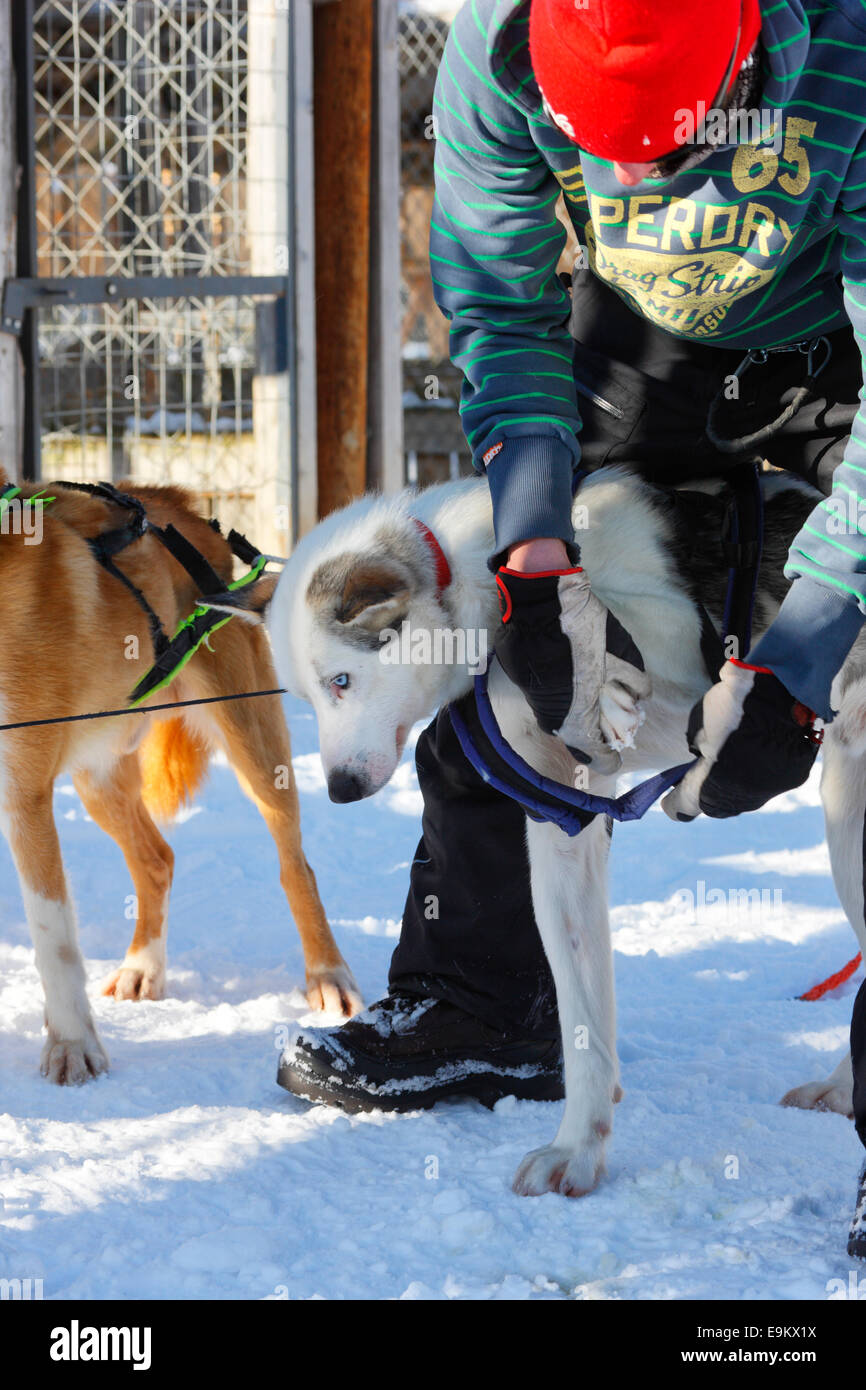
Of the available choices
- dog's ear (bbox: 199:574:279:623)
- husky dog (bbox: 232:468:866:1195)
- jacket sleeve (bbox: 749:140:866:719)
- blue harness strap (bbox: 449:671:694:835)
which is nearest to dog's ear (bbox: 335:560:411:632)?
husky dog (bbox: 232:468:866:1195)

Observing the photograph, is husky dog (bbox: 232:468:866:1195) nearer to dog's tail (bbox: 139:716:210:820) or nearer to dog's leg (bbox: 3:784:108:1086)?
dog's leg (bbox: 3:784:108:1086)

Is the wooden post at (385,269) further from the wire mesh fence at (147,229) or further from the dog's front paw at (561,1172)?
the dog's front paw at (561,1172)

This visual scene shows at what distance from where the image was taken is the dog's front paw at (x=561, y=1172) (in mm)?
1913

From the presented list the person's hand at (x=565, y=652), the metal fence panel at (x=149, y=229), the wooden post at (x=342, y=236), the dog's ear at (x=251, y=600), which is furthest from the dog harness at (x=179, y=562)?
the wooden post at (x=342, y=236)

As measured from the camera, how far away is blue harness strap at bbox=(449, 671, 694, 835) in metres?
1.86

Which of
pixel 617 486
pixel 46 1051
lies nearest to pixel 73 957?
pixel 46 1051

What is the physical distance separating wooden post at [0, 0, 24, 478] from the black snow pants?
354 centimetres

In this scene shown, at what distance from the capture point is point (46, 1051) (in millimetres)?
2512

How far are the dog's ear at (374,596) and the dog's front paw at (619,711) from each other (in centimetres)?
36

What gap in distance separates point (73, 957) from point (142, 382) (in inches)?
167

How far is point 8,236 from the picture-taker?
5.40 m

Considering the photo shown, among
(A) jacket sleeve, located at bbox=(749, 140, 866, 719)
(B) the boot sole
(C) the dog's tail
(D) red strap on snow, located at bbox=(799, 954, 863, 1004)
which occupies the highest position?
(A) jacket sleeve, located at bbox=(749, 140, 866, 719)

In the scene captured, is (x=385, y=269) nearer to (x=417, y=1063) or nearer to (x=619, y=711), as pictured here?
(x=417, y=1063)

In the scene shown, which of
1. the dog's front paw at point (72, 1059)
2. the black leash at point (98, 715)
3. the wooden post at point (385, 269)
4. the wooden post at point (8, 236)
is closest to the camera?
the dog's front paw at point (72, 1059)
